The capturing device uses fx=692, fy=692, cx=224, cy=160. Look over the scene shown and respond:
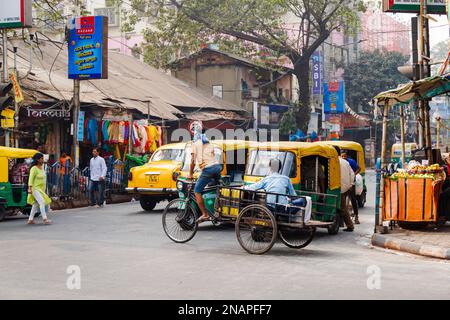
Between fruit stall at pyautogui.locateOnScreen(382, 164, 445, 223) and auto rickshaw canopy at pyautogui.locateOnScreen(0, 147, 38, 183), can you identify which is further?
auto rickshaw canopy at pyautogui.locateOnScreen(0, 147, 38, 183)

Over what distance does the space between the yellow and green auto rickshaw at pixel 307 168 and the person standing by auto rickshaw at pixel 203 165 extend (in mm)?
1623

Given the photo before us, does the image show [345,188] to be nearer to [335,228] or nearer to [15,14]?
[335,228]

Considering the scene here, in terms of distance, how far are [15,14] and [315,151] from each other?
34.8 feet

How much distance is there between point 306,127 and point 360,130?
25.6 m

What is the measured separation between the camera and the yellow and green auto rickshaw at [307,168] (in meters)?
13.4

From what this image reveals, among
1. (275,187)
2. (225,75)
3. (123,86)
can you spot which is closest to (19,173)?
(275,187)

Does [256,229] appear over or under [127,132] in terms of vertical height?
under

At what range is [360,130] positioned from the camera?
215ft

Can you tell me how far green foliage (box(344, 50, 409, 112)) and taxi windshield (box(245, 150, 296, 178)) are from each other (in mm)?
48732

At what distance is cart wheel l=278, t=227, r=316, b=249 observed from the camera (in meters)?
11.2

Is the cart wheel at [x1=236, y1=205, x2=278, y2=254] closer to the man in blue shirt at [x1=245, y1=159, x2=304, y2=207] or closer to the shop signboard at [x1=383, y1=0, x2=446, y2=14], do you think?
the man in blue shirt at [x1=245, y1=159, x2=304, y2=207]

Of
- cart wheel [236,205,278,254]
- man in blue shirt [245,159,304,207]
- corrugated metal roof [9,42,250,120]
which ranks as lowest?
cart wheel [236,205,278,254]

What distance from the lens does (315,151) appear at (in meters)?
13.9

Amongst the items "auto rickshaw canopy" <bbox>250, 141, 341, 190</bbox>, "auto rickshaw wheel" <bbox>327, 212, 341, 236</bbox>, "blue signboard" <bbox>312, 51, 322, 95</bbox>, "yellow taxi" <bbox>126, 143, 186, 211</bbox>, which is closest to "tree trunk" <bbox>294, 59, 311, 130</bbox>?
"blue signboard" <bbox>312, 51, 322, 95</bbox>
